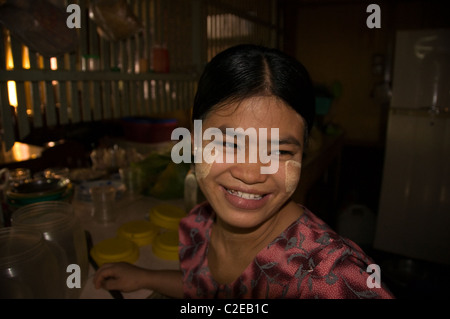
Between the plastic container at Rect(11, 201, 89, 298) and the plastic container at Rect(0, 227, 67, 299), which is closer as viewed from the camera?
the plastic container at Rect(0, 227, 67, 299)

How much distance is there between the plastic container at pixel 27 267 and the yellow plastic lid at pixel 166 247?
1.13 feet

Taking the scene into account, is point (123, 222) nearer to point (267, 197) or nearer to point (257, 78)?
point (267, 197)

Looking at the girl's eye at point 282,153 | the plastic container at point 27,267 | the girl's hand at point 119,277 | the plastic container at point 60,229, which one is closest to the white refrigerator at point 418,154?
the girl's eye at point 282,153

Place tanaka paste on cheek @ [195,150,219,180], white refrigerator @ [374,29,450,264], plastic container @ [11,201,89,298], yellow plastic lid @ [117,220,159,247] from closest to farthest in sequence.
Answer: tanaka paste on cheek @ [195,150,219,180]
plastic container @ [11,201,89,298]
yellow plastic lid @ [117,220,159,247]
white refrigerator @ [374,29,450,264]

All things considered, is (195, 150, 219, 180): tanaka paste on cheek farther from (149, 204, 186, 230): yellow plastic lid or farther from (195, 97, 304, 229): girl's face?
(149, 204, 186, 230): yellow plastic lid

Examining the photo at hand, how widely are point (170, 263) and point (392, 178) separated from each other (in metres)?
2.30

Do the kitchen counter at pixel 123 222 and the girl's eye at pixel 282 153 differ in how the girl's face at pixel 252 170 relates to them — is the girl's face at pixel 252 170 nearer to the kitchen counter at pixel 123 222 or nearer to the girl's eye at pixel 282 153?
the girl's eye at pixel 282 153

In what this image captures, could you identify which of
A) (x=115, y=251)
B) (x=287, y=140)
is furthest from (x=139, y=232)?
(x=287, y=140)

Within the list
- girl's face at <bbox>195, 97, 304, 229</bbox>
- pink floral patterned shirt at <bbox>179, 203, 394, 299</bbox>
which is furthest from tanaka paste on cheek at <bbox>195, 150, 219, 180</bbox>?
pink floral patterned shirt at <bbox>179, 203, 394, 299</bbox>

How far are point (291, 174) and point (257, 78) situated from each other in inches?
9.2

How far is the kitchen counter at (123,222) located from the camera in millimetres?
899

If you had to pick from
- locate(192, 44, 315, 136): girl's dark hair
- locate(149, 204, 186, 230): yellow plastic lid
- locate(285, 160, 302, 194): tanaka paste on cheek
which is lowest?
locate(149, 204, 186, 230): yellow plastic lid

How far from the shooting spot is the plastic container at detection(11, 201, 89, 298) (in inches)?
33.3

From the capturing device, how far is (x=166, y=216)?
1.29 m
